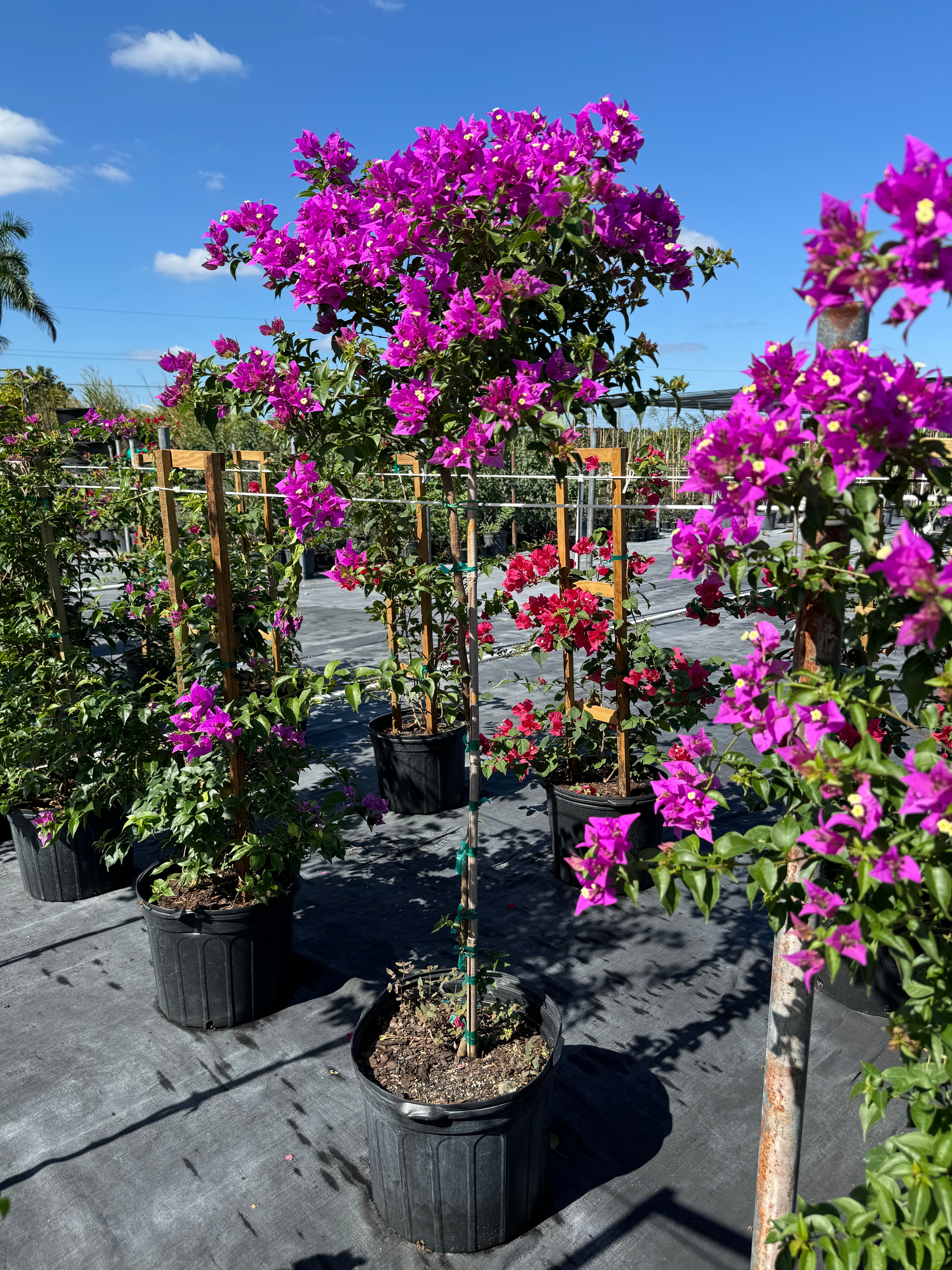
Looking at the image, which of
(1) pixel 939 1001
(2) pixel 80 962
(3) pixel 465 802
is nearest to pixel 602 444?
(3) pixel 465 802

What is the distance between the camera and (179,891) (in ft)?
8.52

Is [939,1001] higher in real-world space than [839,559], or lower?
lower

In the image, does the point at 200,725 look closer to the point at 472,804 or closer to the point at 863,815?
the point at 472,804

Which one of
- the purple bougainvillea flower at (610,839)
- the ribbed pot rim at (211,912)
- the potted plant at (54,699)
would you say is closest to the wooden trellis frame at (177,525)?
the potted plant at (54,699)

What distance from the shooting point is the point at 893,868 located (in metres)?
0.91

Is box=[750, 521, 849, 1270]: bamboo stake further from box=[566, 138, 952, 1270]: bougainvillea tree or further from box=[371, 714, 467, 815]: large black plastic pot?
box=[371, 714, 467, 815]: large black plastic pot

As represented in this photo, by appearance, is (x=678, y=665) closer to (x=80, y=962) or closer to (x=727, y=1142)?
(x=727, y=1142)

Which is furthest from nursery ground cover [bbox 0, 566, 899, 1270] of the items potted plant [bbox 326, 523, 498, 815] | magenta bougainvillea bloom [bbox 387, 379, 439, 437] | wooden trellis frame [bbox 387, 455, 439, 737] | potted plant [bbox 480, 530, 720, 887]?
magenta bougainvillea bloom [bbox 387, 379, 439, 437]

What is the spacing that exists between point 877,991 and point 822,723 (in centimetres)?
198

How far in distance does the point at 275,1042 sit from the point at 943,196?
257 cm

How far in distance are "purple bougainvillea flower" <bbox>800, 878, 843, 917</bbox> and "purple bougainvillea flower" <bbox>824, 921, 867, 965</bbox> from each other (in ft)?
0.08

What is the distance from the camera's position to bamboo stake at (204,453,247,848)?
2377 mm

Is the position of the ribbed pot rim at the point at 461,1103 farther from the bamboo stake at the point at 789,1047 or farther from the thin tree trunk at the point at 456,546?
the thin tree trunk at the point at 456,546

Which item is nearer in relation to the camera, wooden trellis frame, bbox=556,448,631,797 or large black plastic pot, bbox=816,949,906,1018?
large black plastic pot, bbox=816,949,906,1018
